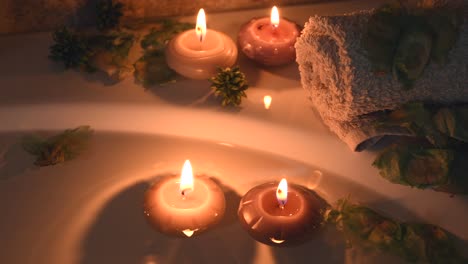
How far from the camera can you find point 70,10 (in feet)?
3.05

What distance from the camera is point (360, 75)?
2.20 ft

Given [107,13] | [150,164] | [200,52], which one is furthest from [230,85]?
[107,13]

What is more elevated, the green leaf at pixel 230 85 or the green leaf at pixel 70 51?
the green leaf at pixel 70 51

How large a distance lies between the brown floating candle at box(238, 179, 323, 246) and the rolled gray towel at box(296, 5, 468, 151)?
0.41 feet

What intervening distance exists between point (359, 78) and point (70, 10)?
1.80 feet

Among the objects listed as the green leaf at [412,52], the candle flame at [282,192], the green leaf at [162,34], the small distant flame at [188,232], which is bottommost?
the small distant flame at [188,232]

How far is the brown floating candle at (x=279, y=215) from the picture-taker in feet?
2.27

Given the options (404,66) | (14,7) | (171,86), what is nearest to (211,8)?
(171,86)

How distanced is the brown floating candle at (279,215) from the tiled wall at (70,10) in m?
0.43

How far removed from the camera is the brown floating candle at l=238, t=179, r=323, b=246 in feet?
2.27

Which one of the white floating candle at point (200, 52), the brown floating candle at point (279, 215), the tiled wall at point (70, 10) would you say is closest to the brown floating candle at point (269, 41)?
the white floating candle at point (200, 52)

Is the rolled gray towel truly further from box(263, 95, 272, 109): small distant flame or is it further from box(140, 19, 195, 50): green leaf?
box(140, 19, 195, 50): green leaf

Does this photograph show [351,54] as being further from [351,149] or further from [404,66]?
[351,149]

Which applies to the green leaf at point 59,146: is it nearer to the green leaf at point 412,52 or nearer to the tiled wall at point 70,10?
the tiled wall at point 70,10
